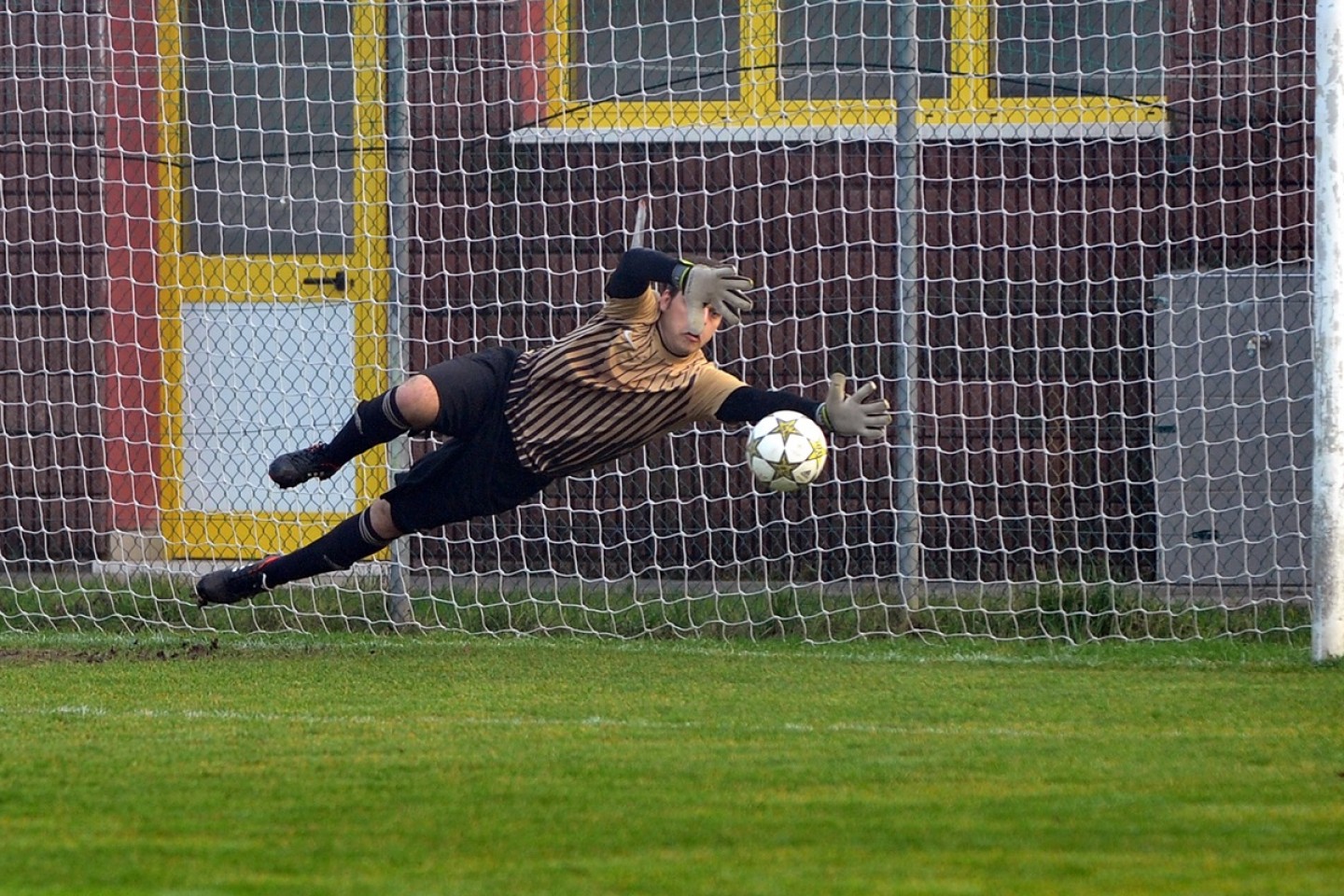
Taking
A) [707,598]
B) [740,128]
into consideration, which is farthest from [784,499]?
[740,128]

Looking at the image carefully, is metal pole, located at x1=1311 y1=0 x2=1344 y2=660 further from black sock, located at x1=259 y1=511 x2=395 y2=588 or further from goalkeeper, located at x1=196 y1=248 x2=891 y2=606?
black sock, located at x1=259 y1=511 x2=395 y2=588

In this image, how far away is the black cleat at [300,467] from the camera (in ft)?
25.6

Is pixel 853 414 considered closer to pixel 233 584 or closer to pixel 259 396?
pixel 233 584

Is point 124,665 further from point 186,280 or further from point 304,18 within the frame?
point 304,18

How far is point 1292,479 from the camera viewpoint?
953 centimetres

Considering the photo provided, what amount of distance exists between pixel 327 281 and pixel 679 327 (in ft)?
11.3

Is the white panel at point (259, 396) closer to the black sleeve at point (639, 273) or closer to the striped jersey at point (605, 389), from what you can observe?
the striped jersey at point (605, 389)

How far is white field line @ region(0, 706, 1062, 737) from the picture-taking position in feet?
19.7

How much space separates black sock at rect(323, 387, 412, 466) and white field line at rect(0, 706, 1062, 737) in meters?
1.55

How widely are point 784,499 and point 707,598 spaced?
962 millimetres

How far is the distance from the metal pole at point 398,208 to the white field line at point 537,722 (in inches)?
117

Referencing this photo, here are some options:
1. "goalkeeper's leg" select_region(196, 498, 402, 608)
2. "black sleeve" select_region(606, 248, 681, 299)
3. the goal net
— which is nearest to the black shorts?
"goalkeeper's leg" select_region(196, 498, 402, 608)

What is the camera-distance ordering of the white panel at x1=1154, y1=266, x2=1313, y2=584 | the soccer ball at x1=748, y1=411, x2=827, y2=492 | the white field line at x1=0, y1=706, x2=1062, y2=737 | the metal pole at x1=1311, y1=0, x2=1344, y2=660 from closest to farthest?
the white field line at x1=0, y1=706, x2=1062, y2=737, the soccer ball at x1=748, y1=411, x2=827, y2=492, the metal pole at x1=1311, y1=0, x2=1344, y2=660, the white panel at x1=1154, y1=266, x2=1313, y2=584

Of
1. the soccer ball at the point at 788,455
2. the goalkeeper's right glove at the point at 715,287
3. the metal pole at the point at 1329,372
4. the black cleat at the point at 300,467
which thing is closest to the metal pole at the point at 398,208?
the black cleat at the point at 300,467
